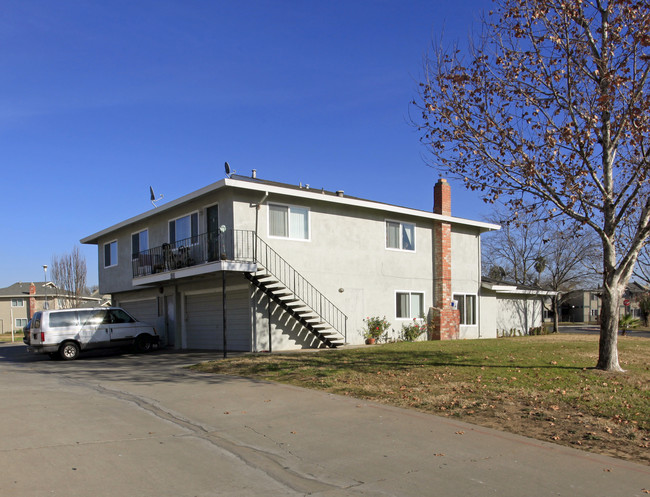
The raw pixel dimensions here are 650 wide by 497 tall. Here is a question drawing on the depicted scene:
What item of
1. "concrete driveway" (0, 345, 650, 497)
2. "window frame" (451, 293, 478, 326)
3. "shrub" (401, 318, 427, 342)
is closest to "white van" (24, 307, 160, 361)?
"concrete driveway" (0, 345, 650, 497)

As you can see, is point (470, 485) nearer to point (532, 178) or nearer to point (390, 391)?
point (390, 391)

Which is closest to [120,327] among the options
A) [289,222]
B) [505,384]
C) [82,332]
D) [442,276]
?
[82,332]

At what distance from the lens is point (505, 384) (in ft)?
34.4

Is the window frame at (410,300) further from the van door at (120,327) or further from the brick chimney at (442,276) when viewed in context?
the van door at (120,327)

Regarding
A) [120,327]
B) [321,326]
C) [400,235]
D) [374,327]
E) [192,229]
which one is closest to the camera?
[321,326]

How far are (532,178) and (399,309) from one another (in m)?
12.0

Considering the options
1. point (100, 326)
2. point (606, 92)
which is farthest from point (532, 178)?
point (100, 326)

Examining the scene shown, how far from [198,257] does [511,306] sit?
59.6ft

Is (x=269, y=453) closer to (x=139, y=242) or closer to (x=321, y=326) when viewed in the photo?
(x=321, y=326)

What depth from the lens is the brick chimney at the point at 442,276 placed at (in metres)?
24.1

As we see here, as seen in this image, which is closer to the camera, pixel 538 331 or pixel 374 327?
pixel 374 327

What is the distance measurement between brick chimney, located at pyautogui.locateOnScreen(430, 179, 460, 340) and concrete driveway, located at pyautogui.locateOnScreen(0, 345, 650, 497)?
48.9ft

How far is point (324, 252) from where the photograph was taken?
20.6 metres

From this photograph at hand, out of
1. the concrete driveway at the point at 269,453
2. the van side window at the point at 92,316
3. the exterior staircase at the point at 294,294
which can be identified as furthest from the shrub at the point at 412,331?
the concrete driveway at the point at 269,453
